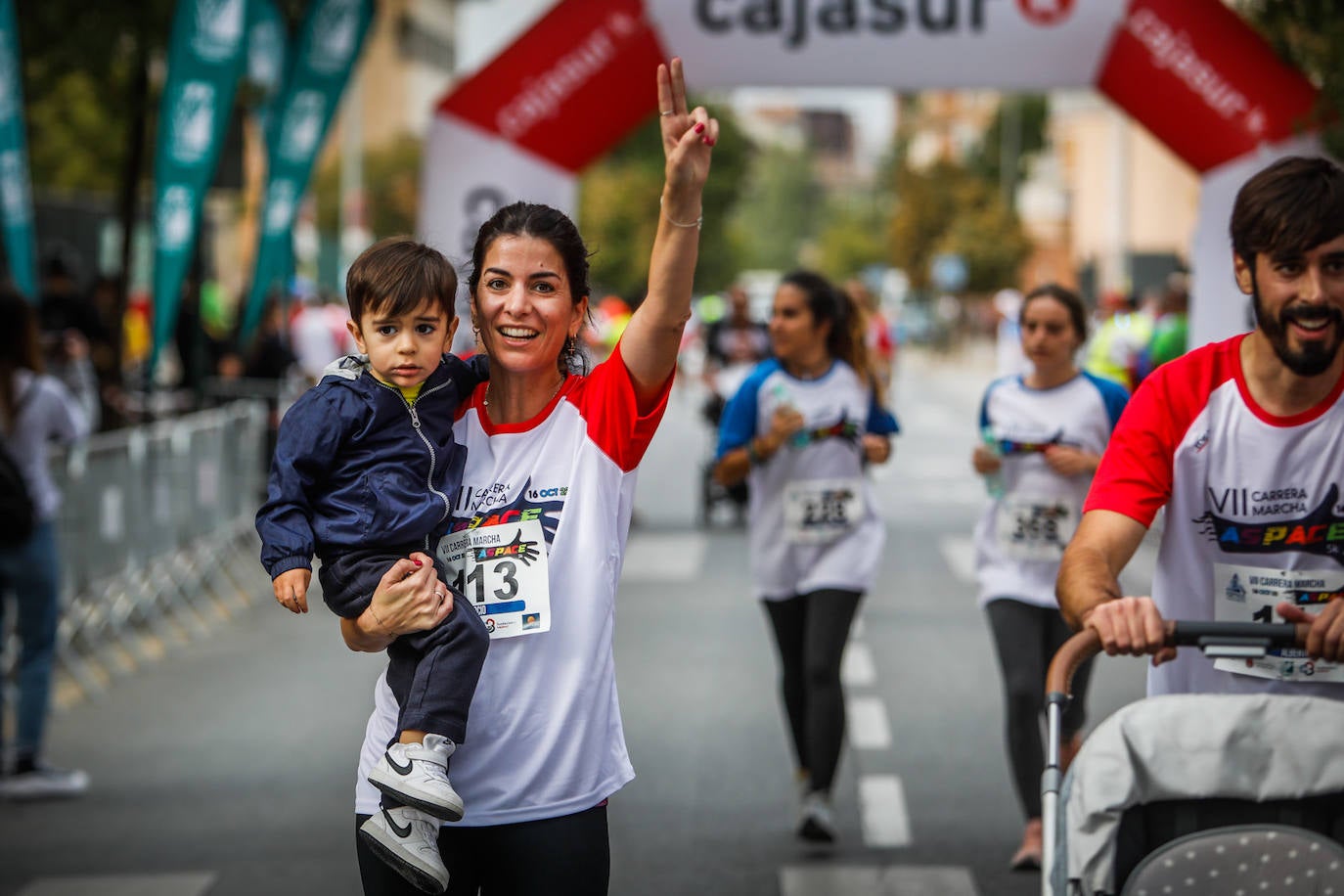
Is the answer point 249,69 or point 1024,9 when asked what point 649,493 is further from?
point 1024,9

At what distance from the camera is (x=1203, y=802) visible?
3061mm

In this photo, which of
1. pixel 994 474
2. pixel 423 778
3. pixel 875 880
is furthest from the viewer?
pixel 994 474

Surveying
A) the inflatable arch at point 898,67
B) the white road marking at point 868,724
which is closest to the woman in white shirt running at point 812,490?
the white road marking at point 868,724

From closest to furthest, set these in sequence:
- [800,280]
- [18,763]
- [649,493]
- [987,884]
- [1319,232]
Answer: [1319,232]
[987,884]
[800,280]
[18,763]
[649,493]

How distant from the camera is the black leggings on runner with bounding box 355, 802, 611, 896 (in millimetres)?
3539

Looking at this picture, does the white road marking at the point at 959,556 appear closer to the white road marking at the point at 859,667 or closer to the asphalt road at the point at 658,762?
the asphalt road at the point at 658,762

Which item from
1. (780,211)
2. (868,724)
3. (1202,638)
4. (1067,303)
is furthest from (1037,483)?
(780,211)

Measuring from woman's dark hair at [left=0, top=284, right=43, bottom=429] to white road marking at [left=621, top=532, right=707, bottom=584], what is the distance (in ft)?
19.5

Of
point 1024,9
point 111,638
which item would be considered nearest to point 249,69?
point 111,638

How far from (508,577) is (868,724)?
586cm

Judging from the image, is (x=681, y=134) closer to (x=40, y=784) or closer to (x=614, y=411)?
(x=614, y=411)

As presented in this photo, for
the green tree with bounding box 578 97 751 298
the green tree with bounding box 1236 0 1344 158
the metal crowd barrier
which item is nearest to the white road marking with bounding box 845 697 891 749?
the green tree with bounding box 1236 0 1344 158

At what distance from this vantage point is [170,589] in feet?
40.9

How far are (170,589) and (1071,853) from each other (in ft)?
33.5
